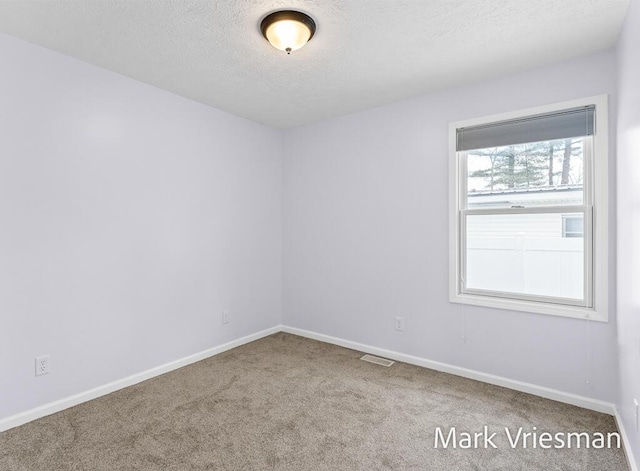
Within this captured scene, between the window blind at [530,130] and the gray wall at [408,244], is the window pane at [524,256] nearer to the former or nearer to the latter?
the gray wall at [408,244]

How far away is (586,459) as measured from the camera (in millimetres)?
1980

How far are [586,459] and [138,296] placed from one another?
3.24 metres

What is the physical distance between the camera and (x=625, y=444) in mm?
2057

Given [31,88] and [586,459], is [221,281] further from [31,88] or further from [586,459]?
[586,459]

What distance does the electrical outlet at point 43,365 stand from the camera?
2.43m

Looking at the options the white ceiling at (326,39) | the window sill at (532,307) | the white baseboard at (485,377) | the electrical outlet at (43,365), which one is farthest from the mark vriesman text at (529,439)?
the electrical outlet at (43,365)

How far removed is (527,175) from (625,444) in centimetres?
185

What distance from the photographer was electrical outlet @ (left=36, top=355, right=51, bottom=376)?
243cm

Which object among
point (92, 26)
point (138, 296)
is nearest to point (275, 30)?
point (92, 26)

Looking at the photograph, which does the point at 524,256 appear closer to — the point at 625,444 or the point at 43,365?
the point at 625,444

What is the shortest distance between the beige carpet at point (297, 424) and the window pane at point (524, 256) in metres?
0.83

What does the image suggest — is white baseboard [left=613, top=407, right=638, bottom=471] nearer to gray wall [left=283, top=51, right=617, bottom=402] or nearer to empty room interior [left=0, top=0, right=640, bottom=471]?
empty room interior [left=0, top=0, right=640, bottom=471]

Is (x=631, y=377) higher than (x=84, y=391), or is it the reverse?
(x=631, y=377)

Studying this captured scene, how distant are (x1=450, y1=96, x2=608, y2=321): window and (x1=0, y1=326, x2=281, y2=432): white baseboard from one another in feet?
7.73
